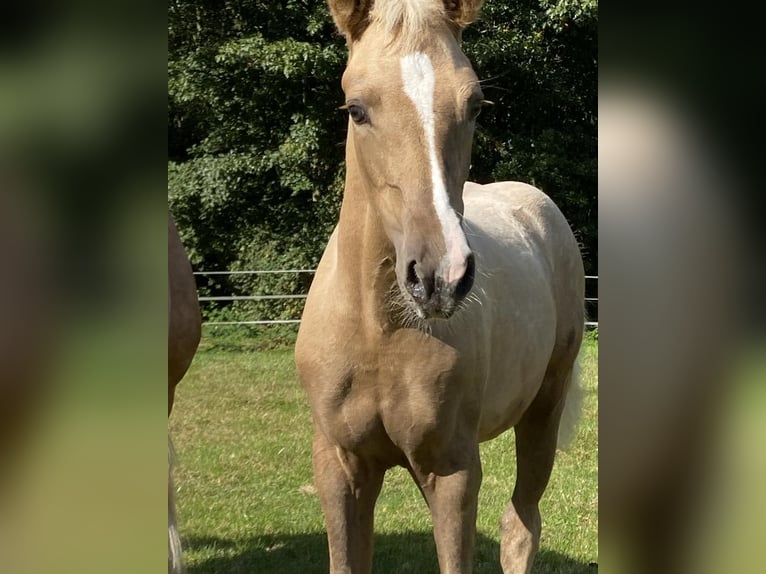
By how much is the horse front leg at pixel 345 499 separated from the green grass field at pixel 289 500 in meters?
1.02

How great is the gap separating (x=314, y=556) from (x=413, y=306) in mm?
2636

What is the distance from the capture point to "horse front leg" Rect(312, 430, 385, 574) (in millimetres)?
2406

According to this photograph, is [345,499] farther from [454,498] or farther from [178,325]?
[178,325]

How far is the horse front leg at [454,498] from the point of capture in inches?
91.4

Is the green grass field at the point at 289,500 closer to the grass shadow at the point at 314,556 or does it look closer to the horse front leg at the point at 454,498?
the grass shadow at the point at 314,556

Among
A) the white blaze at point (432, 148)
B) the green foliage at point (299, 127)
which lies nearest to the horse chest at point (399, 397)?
the white blaze at point (432, 148)
